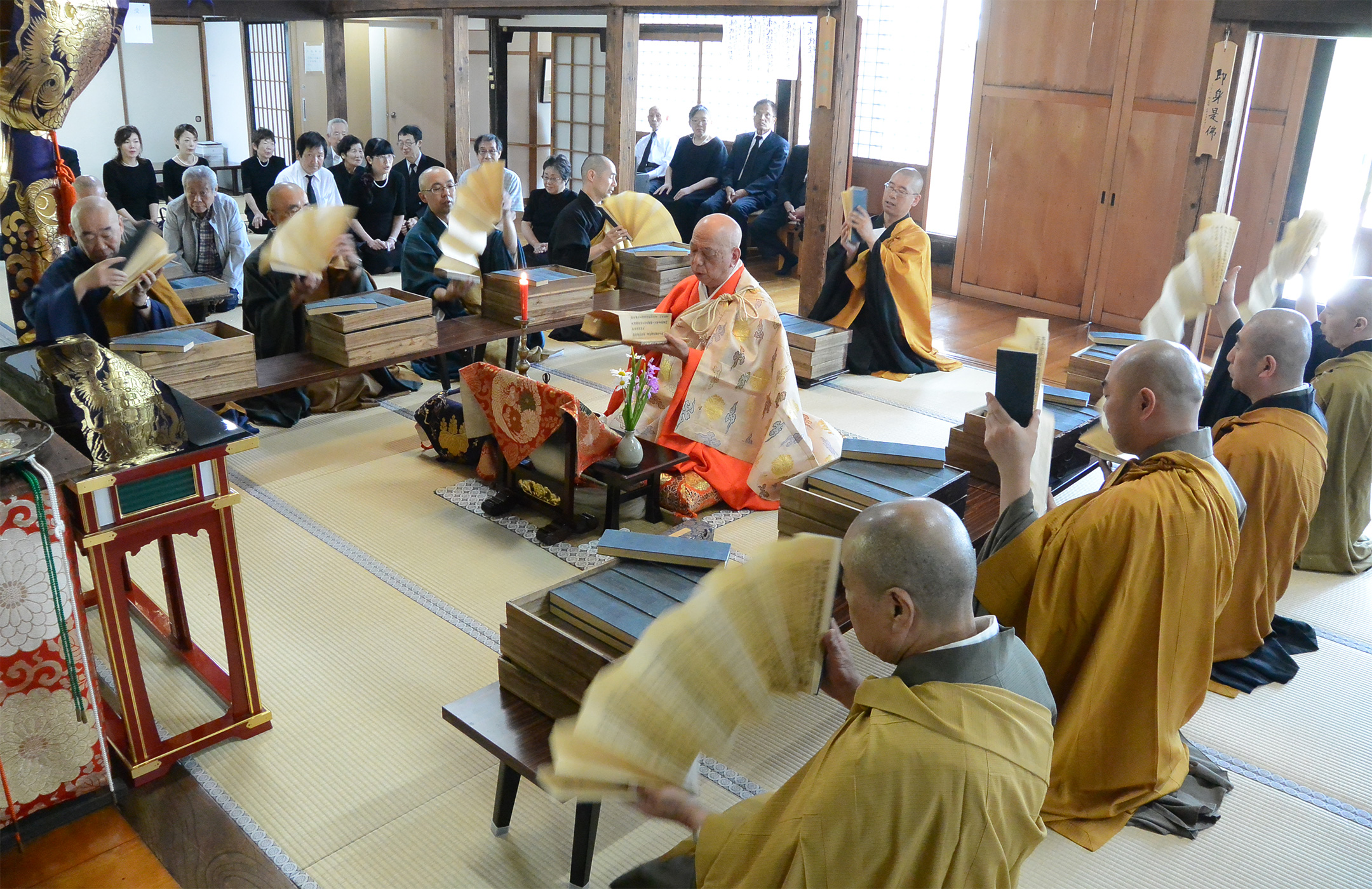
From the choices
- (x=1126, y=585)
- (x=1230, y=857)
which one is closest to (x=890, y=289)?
(x=1126, y=585)

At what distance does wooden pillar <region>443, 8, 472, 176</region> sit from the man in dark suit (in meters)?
2.45

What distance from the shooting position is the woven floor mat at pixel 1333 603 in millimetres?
4129

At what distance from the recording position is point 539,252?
8.42m

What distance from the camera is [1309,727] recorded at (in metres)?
3.49

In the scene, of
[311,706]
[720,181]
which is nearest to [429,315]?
[311,706]

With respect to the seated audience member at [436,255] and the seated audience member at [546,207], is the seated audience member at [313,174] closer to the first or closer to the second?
the seated audience member at [546,207]

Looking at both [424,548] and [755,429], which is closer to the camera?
[424,548]

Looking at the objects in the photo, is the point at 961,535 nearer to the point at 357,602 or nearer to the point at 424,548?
the point at 357,602

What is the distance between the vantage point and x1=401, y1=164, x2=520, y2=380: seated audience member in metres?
6.66

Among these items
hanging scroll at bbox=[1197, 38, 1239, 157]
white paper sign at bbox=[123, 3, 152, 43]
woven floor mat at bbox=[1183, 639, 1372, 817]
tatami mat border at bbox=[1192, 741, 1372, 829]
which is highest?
white paper sign at bbox=[123, 3, 152, 43]

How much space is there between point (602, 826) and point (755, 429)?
8.25 feet

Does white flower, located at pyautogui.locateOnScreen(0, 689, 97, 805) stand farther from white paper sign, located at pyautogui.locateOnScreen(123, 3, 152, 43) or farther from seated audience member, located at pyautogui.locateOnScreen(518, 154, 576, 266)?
white paper sign, located at pyautogui.locateOnScreen(123, 3, 152, 43)

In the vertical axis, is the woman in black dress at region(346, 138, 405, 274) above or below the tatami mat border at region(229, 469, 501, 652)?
above

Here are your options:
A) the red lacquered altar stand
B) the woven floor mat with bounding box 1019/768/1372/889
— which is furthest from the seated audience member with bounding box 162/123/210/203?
the woven floor mat with bounding box 1019/768/1372/889
